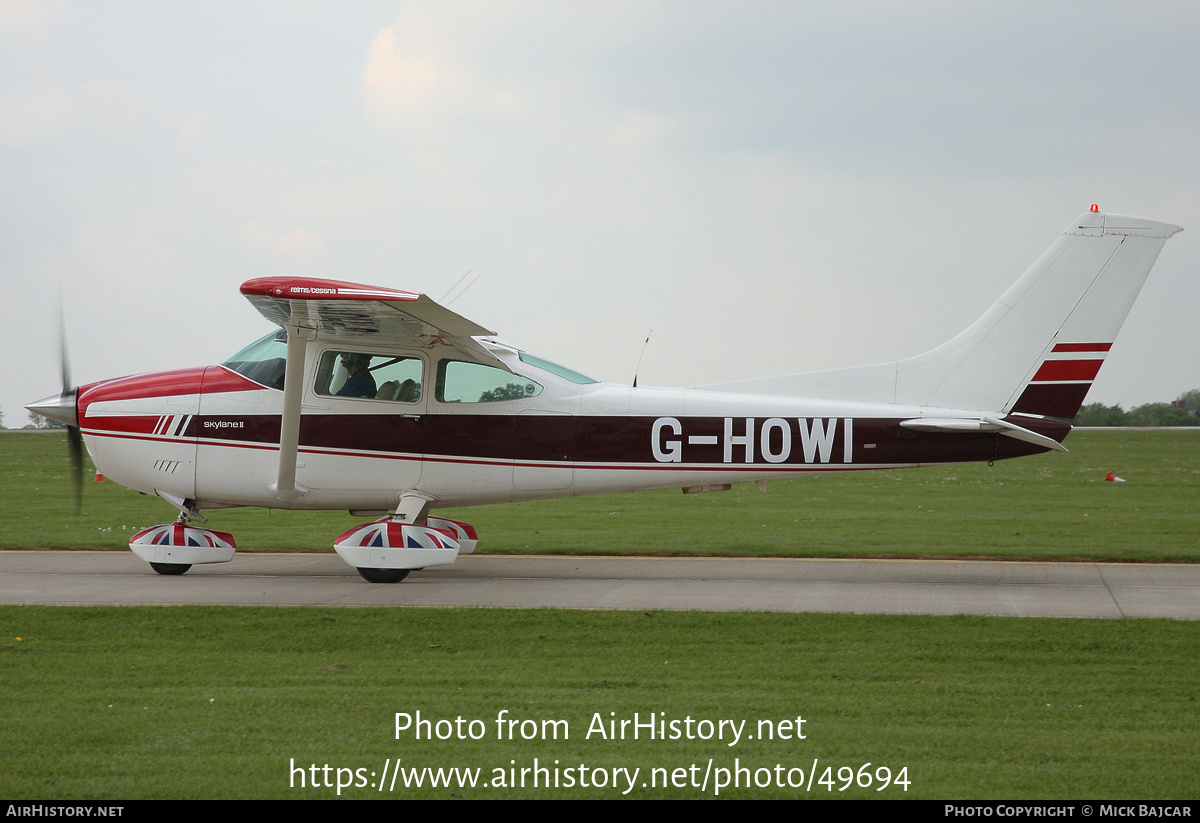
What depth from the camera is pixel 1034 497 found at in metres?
22.3

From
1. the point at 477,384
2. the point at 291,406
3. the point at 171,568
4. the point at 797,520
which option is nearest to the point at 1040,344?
the point at 477,384

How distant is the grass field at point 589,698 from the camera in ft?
16.0

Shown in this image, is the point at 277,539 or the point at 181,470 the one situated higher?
the point at 181,470

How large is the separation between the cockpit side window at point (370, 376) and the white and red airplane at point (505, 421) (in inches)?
0.6

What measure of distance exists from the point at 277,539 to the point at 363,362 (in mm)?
4971

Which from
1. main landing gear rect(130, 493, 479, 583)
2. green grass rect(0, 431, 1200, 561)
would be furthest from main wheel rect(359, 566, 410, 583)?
green grass rect(0, 431, 1200, 561)

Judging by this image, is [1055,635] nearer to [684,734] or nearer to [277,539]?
[684,734]

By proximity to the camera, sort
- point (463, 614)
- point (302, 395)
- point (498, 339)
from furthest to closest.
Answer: point (498, 339), point (302, 395), point (463, 614)

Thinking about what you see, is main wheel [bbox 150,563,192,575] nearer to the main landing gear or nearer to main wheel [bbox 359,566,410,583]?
the main landing gear

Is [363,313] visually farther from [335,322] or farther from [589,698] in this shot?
[589,698]

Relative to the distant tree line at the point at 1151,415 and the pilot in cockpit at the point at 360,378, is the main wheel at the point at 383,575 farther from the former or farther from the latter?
the distant tree line at the point at 1151,415

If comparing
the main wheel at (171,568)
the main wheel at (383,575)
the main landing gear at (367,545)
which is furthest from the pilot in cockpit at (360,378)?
the main wheel at (171,568)

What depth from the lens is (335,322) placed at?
10.5 m
